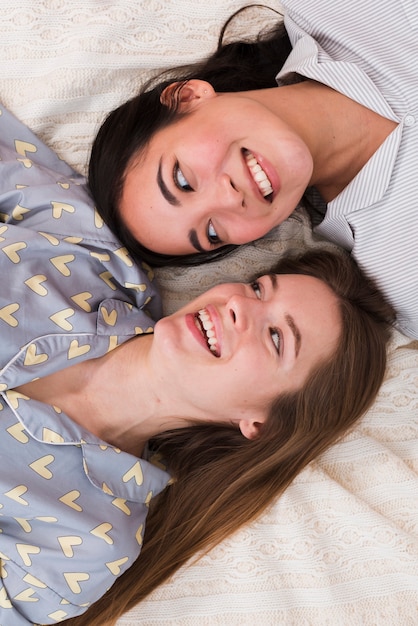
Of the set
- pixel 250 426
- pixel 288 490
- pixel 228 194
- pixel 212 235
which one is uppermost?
pixel 228 194

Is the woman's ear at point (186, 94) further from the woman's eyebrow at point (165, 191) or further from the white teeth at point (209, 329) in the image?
the white teeth at point (209, 329)

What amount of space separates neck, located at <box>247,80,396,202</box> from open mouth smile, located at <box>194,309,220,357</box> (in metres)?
0.62

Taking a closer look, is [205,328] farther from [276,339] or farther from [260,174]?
[260,174]

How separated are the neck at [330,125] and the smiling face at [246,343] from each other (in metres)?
0.45

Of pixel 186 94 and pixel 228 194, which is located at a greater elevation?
pixel 186 94

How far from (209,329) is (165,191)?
1.28 feet

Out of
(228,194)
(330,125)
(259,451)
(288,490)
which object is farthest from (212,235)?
(288,490)

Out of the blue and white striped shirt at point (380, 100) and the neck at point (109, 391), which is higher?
the blue and white striped shirt at point (380, 100)

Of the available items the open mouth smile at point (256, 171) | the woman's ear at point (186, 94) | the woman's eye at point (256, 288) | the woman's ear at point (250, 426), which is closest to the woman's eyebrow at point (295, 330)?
the woman's eye at point (256, 288)

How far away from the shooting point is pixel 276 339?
191 centimetres

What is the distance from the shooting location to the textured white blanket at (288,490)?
208 centimetres

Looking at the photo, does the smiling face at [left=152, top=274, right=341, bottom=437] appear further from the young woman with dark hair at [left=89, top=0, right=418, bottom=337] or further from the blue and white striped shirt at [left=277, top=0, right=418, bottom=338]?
the blue and white striped shirt at [left=277, top=0, right=418, bottom=338]

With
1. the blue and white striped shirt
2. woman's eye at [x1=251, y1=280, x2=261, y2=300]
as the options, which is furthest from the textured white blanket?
woman's eye at [x1=251, y1=280, x2=261, y2=300]

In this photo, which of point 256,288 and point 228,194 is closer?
point 228,194
